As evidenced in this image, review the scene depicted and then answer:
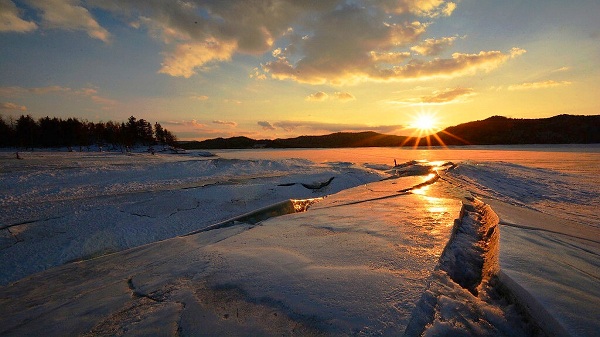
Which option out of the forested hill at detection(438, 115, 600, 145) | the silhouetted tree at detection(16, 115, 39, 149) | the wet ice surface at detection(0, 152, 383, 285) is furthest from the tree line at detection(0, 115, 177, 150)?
the forested hill at detection(438, 115, 600, 145)

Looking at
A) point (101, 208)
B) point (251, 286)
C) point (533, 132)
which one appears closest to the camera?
point (251, 286)

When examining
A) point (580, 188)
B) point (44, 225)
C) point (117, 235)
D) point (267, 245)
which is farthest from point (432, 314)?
point (580, 188)

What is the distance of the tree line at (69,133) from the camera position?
5707 cm

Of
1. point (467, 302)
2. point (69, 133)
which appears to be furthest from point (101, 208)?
point (69, 133)

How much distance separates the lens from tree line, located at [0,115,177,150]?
187 ft

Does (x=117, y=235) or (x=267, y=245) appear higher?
(x=267, y=245)

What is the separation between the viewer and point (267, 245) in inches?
164

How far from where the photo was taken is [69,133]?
58.6 meters

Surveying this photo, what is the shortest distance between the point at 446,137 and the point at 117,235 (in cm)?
11050

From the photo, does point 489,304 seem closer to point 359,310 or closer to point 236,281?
point 359,310

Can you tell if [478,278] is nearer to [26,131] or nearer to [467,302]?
[467,302]

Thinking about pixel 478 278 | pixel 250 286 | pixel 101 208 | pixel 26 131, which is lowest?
pixel 101 208

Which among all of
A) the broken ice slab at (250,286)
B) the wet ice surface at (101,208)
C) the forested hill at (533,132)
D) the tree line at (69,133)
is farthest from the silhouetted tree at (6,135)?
the forested hill at (533,132)

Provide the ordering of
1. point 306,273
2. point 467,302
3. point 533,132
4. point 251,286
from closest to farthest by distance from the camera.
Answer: point 467,302
point 251,286
point 306,273
point 533,132
